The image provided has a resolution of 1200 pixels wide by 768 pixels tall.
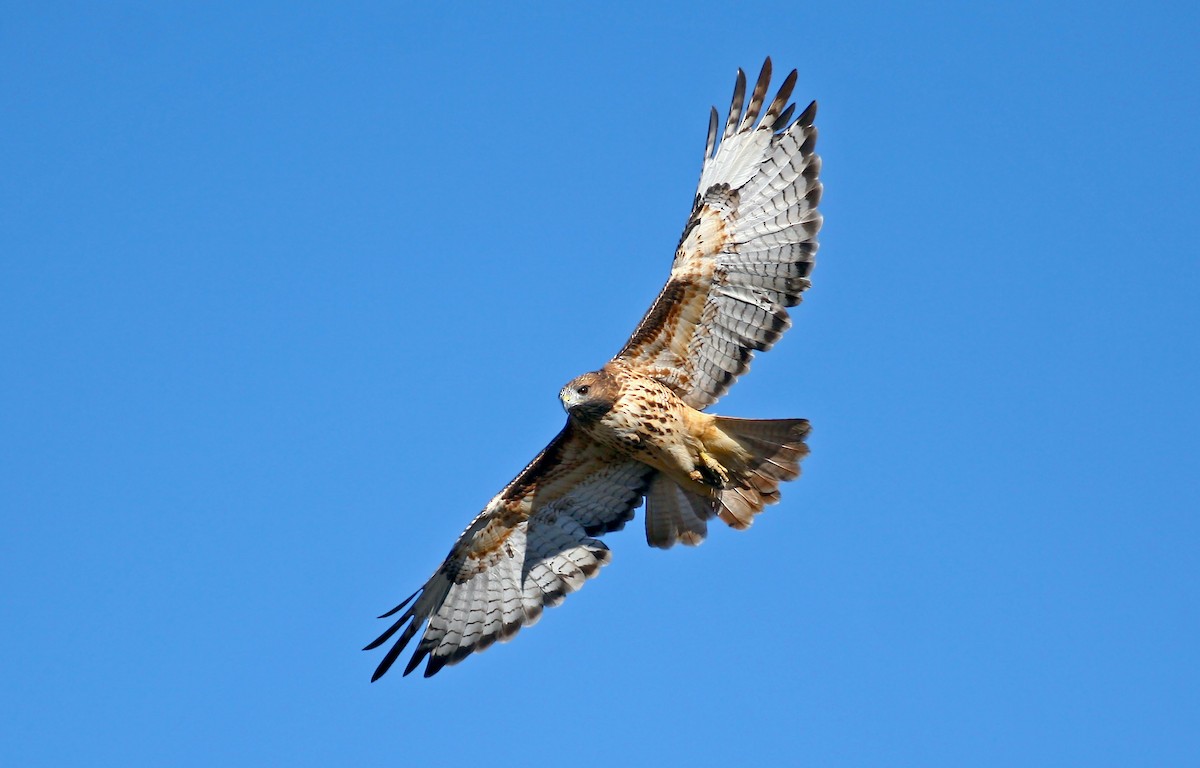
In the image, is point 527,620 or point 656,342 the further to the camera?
point 527,620

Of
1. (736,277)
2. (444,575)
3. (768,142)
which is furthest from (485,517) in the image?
(768,142)

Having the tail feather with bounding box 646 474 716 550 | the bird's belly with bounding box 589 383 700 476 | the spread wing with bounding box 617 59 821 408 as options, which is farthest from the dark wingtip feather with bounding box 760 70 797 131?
the tail feather with bounding box 646 474 716 550

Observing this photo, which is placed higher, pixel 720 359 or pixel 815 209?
pixel 815 209

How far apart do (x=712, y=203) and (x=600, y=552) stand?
2.91m

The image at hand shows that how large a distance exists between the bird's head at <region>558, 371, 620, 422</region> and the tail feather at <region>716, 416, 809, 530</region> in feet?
2.71

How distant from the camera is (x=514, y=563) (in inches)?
489

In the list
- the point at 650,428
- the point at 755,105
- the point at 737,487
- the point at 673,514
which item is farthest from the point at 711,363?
the point at 755,105

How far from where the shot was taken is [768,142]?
37.8 ft

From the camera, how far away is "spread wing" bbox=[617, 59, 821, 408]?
11336 millimetres

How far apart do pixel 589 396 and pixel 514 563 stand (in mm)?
1954

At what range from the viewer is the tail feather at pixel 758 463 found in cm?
1134

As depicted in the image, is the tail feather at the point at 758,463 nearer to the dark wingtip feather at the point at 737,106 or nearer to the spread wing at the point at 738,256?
the spread wing at the point at 738,256

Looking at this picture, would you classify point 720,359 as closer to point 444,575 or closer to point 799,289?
point 799,289

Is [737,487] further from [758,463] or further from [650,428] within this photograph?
[650,428]
